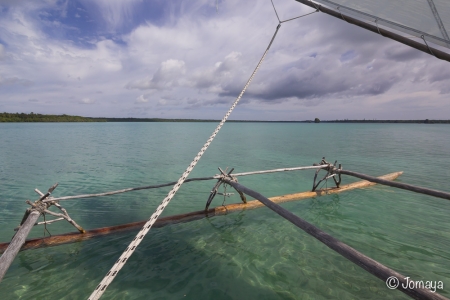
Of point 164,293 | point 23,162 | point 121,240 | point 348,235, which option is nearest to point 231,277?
point 164,293

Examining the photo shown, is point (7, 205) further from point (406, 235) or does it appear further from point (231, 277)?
point (406, 235)

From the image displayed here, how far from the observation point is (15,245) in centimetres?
420

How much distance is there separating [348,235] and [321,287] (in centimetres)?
282

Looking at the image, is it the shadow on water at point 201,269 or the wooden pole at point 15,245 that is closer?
the wooden pole at point 15,245

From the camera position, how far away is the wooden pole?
359cm

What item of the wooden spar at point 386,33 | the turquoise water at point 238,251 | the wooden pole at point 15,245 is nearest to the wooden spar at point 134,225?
the turquoise water at point 238,251

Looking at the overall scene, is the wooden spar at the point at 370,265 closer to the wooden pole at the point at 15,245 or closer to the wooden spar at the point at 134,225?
the wooden spar at the point at 134,225

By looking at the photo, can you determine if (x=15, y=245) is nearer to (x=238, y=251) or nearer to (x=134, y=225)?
(x=134, y=225)

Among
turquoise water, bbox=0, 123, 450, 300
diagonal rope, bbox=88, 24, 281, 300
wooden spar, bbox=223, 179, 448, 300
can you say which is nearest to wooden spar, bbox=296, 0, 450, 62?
diagonal rope, bbox=88, 24, 281, 300

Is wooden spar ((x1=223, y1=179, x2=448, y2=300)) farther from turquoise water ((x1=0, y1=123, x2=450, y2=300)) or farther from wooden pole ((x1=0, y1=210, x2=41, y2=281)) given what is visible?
wooden pole ((x1=0, y1=210, x2=41, y2=281))

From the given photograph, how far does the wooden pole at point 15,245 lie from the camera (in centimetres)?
359

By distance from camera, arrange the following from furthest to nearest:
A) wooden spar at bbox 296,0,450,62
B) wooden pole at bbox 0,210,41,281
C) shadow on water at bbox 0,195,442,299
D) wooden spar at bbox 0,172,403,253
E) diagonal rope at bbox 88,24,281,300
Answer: wooden spar at bbox 0,172,403,253
shadow on water at bbox 0,195,442,299
wooden pole at bbox 0,210,41,281
wooden spar at bbox 296,0,450,62
diagonal rope at bbox 88,24,281,300

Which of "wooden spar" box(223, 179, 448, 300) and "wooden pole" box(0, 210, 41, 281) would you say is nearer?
"wooden spar" box(223, 179, 448, 300)

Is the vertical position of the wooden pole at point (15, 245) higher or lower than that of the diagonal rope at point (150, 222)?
lower
